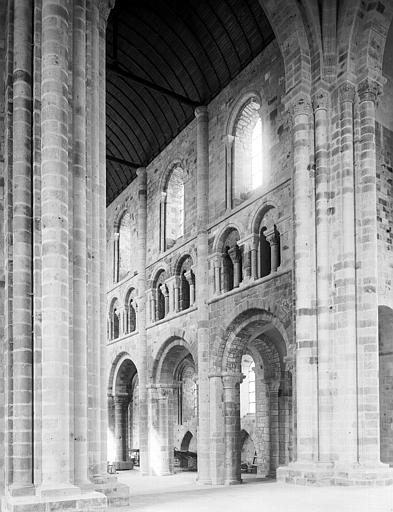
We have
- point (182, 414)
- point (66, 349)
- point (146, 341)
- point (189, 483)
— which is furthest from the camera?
point (182, 414)

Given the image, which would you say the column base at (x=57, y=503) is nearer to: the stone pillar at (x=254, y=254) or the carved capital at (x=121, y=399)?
the stone pillar at (x=254, y=254)

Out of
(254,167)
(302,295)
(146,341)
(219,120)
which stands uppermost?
(219,120)

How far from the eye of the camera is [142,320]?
2380 cm

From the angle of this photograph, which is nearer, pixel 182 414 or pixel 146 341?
pixel 146 341

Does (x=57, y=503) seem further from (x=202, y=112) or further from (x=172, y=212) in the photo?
(x=172, y=212)

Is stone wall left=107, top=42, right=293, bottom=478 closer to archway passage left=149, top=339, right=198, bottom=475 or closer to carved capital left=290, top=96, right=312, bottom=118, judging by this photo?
archway passage left=149, top=339, right=198, bottom=475

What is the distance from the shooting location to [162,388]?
22906 millimetres

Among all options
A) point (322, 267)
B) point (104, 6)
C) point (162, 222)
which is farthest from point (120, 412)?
point (104, 6)

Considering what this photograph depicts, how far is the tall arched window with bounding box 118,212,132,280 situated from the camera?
27.1 meters

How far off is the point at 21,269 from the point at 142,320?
45.6 ft

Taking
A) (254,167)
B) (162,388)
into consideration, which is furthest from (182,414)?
(254,167)

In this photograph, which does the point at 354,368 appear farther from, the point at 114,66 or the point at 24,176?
the point at 114,66

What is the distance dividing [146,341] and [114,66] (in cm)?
954

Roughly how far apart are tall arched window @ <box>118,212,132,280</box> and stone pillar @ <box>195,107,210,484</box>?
7.49 metres
